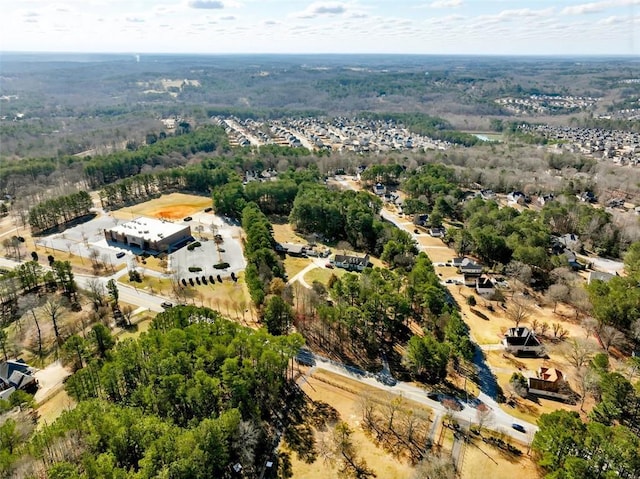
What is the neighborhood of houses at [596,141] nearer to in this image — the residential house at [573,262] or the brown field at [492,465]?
the residential house at [573,262]

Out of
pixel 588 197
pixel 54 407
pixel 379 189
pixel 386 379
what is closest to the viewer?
pixel 54 407

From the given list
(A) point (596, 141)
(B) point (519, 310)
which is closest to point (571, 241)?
(B) point (519, 310)

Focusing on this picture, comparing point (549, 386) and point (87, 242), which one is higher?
point (549, 386)

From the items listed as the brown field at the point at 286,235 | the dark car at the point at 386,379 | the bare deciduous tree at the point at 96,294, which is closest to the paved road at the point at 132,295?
the bare deciduous tree at the point at 96,294

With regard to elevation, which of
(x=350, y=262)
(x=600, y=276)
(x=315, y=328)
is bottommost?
(x=350, y=262)

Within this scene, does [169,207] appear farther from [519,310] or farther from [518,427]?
[518,427]

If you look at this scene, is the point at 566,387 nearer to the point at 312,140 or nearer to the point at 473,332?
the point at 473,332
